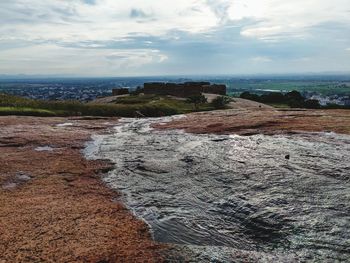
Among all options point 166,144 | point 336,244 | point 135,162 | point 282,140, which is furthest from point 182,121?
point 336,244

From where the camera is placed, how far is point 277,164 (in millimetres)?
24109

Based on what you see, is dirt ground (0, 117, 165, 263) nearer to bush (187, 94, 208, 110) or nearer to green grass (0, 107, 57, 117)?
green grass (0, 107, 57, 117)

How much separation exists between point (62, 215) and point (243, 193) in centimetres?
802

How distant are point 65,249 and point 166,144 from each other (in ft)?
66.4

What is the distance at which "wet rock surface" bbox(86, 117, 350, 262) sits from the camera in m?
13.7

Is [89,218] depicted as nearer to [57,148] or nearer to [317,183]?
[317,183]

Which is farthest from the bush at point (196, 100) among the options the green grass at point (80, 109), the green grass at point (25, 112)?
the green grass at point (25, 112)

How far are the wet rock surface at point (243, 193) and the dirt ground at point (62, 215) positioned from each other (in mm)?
970

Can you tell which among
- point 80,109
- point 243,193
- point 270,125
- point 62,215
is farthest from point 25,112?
point 243,193

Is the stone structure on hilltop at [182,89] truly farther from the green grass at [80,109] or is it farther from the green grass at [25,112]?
the green grass at [25,112]

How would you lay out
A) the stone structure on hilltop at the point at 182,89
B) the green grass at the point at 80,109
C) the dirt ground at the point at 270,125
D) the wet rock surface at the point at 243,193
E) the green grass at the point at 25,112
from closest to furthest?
the wet rock surface at the point at 243,193 < the dirt ground at the point at 270,125 < the green grass at the point at 25,112 < the green grass at the point at 80,109 < the stone structure on hilltop at the point at 182,89

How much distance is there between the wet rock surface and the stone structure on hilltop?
57.2 m

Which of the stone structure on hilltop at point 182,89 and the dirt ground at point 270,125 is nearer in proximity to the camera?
the dirt ground at point 270,125

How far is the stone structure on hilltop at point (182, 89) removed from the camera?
8962 cm
